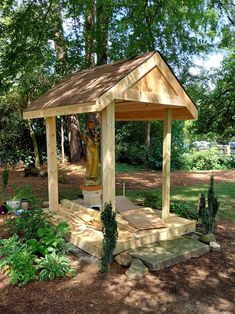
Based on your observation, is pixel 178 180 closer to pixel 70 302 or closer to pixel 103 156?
pixel 103 156

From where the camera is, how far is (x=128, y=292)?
4121 millimetres

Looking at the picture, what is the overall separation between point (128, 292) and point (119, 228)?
167 cm

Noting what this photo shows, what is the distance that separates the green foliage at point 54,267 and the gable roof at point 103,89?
89.0 inches

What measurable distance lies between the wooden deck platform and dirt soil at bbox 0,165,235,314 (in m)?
0.30

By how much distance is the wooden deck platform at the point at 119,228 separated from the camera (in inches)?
203

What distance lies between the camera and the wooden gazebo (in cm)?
488

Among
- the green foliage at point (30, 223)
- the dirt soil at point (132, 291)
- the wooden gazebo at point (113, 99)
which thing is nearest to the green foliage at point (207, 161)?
the wooden gazebo at point (113, 99)

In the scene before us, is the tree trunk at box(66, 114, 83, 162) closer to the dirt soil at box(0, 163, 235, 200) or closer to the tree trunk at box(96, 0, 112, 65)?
the dirt soil at box(0, 163, 235, 200)

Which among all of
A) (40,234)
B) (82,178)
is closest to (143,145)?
(82,178)

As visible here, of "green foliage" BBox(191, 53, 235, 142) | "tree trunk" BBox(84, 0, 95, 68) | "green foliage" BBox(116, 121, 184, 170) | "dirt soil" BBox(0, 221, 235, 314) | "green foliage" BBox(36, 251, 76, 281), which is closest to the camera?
"dirt soil" BBox(0, 221, 235, 314)

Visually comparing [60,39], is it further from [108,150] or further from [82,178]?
[108,150]

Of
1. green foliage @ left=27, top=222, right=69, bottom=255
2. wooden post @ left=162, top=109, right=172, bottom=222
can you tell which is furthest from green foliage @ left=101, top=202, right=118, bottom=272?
wooden post @ left=162, top=109, right=172, bottom=222

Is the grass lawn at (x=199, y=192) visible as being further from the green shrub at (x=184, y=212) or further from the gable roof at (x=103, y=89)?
the gable roof at (x=103, y=89)

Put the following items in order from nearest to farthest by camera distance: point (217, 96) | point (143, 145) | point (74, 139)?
point (74, 139) → point (143, 145) → point (217, 96)
